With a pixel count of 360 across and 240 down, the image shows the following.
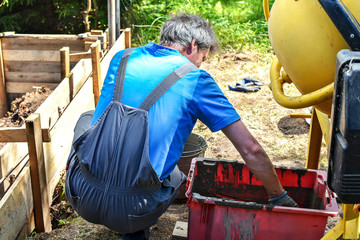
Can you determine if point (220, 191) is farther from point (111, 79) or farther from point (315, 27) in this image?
point (315, 27)

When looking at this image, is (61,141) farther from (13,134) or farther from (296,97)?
(296,97)

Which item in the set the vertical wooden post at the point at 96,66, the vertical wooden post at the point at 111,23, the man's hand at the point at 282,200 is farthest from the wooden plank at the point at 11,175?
the vertical wooden post at the point at 111,23

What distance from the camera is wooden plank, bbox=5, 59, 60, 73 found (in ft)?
19.1

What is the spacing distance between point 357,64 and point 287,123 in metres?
3.90

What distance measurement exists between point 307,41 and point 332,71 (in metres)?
0.18

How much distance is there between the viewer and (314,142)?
3.20m

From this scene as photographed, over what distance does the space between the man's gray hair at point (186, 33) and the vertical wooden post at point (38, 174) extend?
1.03m

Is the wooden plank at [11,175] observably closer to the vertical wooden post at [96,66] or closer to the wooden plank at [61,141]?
the wooden plank at [61,141]

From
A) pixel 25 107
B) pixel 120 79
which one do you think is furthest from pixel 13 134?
pixel 25 107

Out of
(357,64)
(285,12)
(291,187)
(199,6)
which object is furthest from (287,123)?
(199,6)

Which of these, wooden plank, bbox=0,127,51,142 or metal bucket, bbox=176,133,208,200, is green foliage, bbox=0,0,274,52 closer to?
metal bucket, bbox=176,133,208,200

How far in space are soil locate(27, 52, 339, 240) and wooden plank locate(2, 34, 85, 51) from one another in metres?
1.97

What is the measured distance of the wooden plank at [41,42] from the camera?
5828mm

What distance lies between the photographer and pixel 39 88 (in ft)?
18.3
